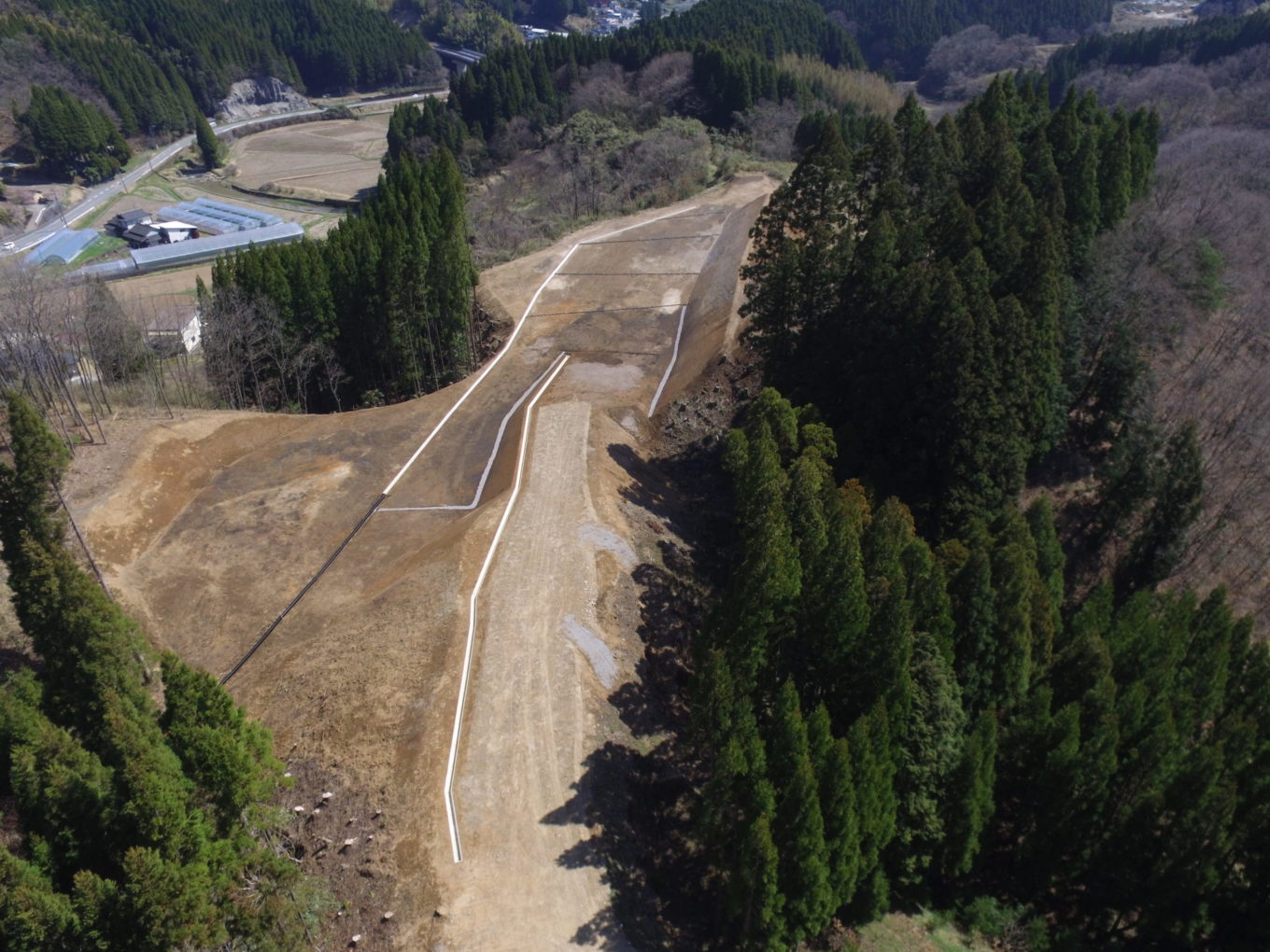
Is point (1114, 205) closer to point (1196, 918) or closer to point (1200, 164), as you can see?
point (1200, 164)

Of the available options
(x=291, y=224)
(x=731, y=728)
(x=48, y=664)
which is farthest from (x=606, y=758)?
(x=291, y=224)

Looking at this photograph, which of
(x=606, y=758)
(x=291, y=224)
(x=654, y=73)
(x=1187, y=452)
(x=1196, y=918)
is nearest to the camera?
(x=1196, y=918)

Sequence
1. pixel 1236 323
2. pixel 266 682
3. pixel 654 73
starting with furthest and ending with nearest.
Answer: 1. pixel 654 73
2. pixel 1236 323
3. pixel 266 682

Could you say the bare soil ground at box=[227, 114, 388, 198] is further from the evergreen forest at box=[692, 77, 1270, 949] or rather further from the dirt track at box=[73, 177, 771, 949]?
the evergreen forest at box=[692, 77, 1270, 949]

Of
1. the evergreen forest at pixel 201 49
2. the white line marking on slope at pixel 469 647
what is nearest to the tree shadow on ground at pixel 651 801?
the white line marking on slope at pixel 469 647

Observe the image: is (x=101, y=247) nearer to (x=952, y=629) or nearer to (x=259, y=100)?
(x=259, y=100)

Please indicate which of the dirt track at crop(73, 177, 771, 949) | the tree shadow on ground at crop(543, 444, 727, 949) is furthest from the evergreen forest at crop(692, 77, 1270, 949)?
the dirt track at crop(73, 177, 771, 949)
